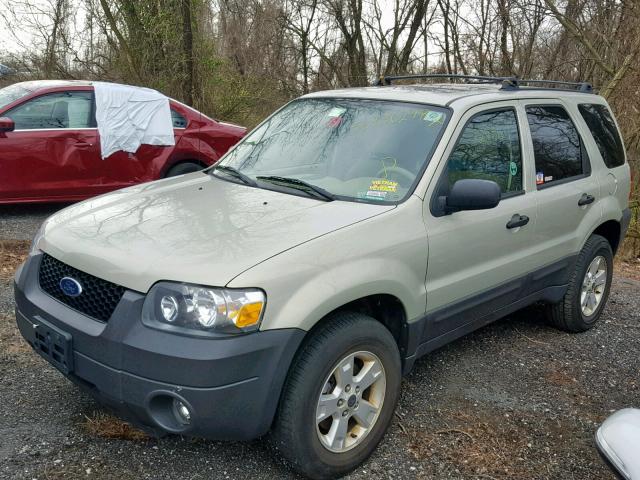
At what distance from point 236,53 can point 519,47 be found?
8.92 m

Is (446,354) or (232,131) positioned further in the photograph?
(232,131)

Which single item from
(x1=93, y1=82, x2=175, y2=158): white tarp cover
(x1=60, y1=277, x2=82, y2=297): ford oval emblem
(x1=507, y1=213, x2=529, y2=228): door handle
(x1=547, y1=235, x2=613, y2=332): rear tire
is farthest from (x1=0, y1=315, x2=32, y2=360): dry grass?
(x1=547, y1=235, x2=613, y2=332): rear tire


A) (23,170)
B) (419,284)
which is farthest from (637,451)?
(23,170)

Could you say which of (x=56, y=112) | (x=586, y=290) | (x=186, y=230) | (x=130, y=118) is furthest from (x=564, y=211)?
(x=56, y=112)

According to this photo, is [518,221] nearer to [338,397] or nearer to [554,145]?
[554,145]

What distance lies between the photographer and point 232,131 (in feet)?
28.2

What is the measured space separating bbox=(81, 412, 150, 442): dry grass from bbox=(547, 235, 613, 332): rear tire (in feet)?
10.4

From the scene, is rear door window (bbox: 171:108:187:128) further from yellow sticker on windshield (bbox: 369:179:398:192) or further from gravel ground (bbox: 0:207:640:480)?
yellow sticker on windshield (bbox: 369:179:398:192)

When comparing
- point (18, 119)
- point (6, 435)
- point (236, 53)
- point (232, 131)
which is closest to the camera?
point (6, 435)

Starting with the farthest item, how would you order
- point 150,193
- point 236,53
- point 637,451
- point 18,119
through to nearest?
point 236,53, point 18,119, point 150,193, point 637,451

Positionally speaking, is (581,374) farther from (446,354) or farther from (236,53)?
(236,53)

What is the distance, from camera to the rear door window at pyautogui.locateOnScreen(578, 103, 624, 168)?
4.79 m

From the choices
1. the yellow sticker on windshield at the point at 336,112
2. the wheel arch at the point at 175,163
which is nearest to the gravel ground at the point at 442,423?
the yellow sticker on windshield at the point at 336,112

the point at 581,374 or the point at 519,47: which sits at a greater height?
the point at 519,47
